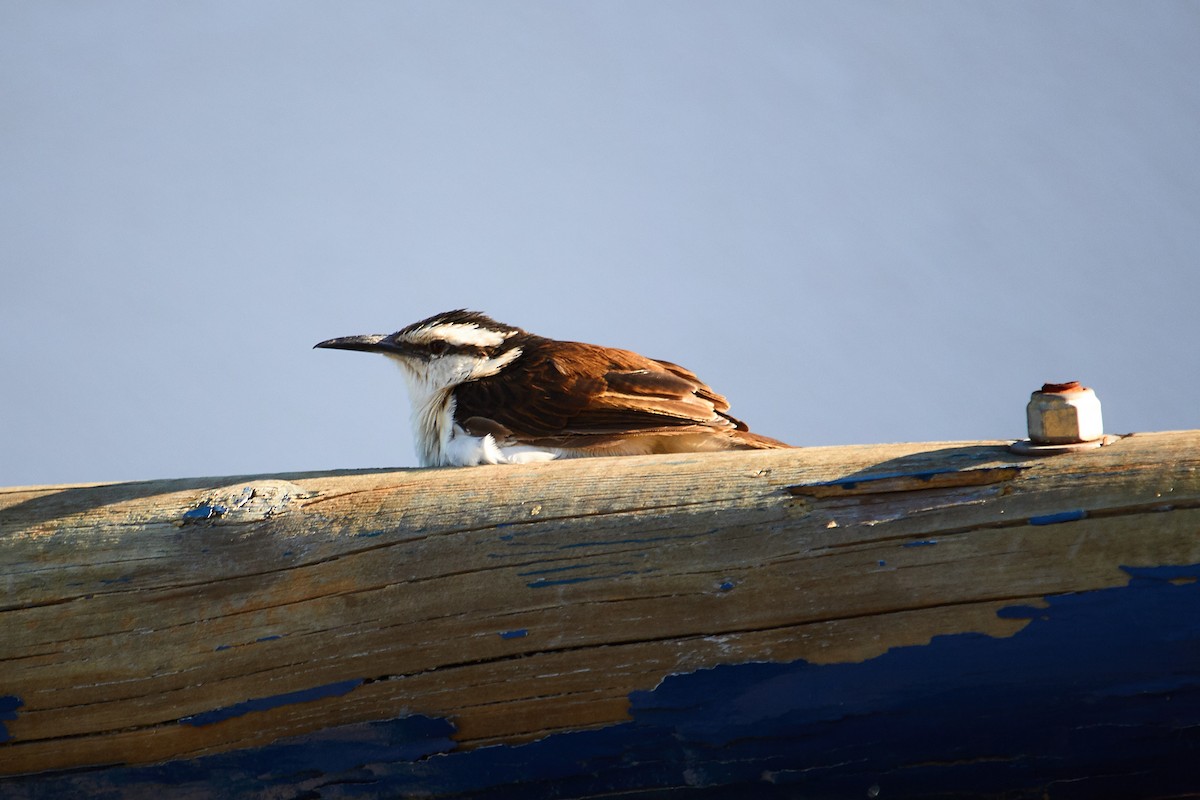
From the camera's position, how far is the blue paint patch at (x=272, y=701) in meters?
2.31

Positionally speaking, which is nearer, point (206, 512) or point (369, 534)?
point (369, 534)

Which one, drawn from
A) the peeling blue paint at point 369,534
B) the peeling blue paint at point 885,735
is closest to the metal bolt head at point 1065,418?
the peeling blue paint at point 885,735

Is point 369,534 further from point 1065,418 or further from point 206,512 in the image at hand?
point 1065,418

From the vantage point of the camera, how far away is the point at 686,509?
2307 mm

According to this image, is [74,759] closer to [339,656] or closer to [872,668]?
[339,656]

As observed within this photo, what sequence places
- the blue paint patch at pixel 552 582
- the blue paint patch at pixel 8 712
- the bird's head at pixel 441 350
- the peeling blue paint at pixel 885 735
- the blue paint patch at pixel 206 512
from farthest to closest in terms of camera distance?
the bird's head at pixel 441 350, the blue paint patch at pixel 206 512, the blue paint patch at pixel 8 712, the blue paint patch at pixel 552 582, the peeling blue paint at pixel 885 735

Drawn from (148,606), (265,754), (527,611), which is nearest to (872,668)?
(527,611)

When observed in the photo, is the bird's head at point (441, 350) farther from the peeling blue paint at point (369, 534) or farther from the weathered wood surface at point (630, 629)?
the peeling blue paint at point (369, 534)

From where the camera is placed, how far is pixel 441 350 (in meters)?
4.20

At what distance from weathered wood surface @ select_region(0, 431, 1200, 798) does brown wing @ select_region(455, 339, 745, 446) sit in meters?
1.19

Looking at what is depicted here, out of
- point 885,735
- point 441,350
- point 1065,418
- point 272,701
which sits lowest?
point 885,735

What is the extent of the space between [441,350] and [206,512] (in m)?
1.72

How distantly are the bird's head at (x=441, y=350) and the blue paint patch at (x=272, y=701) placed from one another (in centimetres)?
191

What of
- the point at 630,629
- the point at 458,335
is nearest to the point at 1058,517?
A: the point at 630,629
